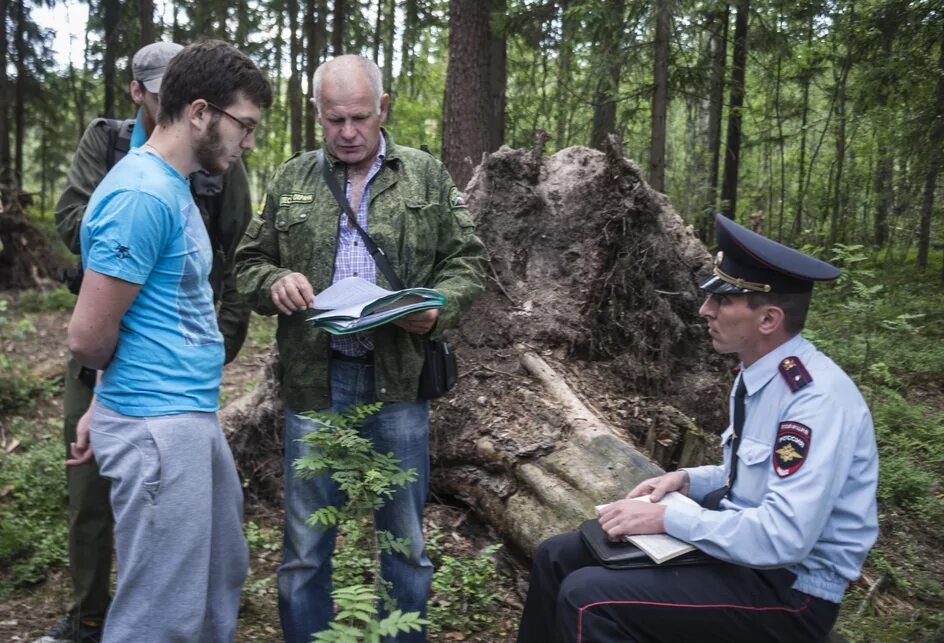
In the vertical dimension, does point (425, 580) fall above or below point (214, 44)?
below

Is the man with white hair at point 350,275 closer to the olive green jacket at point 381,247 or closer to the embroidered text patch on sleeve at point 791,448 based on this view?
the olive green jacket at point 381,247

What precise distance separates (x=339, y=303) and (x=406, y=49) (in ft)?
60.8

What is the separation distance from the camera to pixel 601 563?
2.48 m

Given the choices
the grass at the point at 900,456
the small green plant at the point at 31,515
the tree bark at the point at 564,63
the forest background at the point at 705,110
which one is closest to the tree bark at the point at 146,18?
the forest background at the point at 705,110

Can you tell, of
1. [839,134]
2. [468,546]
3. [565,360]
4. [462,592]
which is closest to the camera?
[462,592]

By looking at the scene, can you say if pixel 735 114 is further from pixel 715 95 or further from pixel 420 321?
pixel 420 321

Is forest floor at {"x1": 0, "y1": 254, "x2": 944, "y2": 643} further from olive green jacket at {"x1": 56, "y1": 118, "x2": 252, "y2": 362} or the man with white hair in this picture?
olive green jacket at {"x1": 56, "y1": 118, "x2": 252, "y2": 362}

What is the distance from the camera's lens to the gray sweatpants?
226cm

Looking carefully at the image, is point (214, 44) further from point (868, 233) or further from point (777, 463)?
point (868, 233)

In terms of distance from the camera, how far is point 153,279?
229 centimetres

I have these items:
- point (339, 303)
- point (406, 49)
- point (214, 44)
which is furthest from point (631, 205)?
point (406, 49)

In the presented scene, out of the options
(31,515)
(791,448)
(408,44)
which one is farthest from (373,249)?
(408,44)

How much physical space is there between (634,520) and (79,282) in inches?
93.4

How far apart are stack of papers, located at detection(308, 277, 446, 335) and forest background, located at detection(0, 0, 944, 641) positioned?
8.63ft
